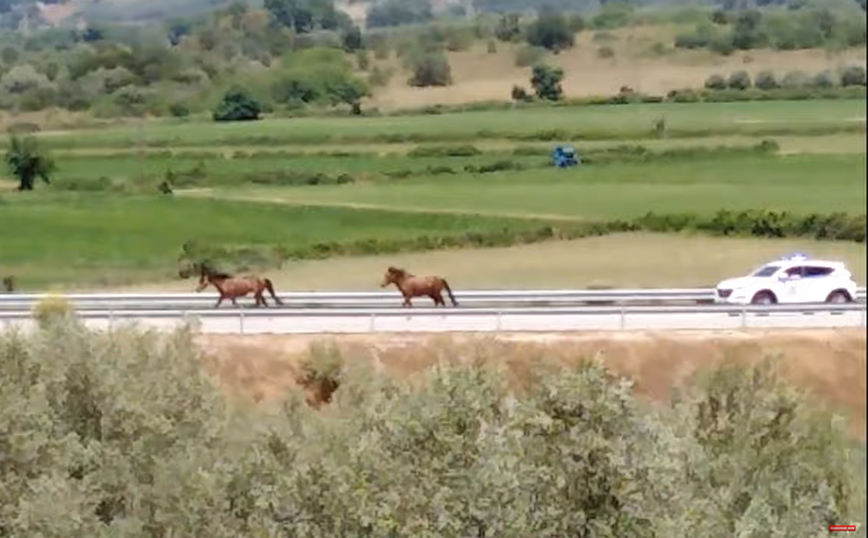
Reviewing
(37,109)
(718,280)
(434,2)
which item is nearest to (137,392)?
(718,280)

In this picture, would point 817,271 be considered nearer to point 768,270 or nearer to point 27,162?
point 768,270

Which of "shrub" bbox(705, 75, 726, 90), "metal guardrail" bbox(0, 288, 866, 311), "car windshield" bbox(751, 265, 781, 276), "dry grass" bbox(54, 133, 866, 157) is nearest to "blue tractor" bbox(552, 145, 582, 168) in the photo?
"dry grass" bbox(54, 133, 866, 157)

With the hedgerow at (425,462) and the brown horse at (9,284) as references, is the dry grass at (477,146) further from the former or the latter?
the hedgerow at (425,462)

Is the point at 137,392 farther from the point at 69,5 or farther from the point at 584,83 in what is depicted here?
the point at 584,83

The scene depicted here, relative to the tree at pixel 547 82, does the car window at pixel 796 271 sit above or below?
below

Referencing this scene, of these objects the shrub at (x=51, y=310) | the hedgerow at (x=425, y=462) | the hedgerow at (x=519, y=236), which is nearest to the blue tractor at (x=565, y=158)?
the hedgerow at (x=519, y=236)

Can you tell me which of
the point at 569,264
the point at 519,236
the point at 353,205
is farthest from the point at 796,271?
the point at 353,205

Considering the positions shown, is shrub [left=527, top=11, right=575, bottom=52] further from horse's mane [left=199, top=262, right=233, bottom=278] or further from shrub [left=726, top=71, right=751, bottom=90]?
horse's mane [left=199, top=262, right=233, bottom=278]

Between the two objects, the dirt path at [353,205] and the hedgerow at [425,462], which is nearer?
the hedgerow at [425,462]
